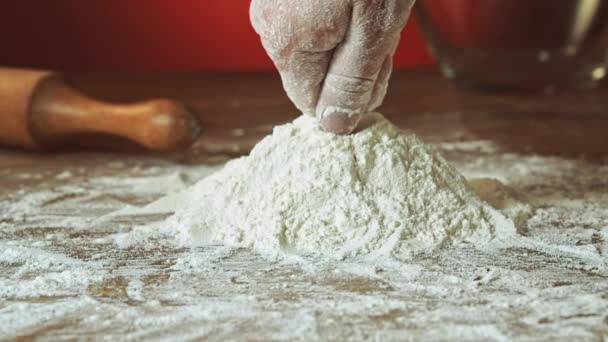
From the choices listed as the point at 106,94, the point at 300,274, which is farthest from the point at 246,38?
the point at 300,274

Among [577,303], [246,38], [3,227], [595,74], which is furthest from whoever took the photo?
[246,38]

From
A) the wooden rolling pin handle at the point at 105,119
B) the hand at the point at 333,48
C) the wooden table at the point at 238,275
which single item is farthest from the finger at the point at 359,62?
the wooden rolling pin handle at the point at 105,119

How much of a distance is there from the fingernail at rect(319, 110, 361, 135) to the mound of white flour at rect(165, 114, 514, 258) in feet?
0.03

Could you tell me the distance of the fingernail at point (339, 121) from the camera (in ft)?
3.01

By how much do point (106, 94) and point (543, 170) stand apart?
0.89 m

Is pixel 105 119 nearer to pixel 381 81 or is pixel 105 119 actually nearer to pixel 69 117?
pixel 69 117

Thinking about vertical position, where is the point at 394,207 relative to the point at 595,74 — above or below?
below

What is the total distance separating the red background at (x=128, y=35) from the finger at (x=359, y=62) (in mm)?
1329

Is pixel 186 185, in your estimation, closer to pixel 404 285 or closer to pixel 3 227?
pixel 3 227

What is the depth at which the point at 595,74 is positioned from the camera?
1.96m

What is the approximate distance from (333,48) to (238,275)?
0.25 metres

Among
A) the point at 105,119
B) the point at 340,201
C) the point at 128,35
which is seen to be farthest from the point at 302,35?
the point at 128,35

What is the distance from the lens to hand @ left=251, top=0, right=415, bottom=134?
86 centimetres

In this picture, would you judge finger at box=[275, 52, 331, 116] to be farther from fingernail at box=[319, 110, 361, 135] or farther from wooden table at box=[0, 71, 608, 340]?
wooden table at box=[0, 71, 608, 340]
